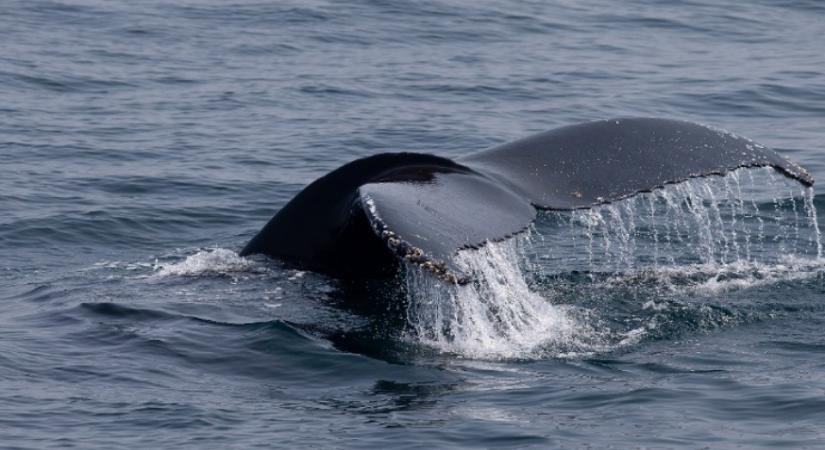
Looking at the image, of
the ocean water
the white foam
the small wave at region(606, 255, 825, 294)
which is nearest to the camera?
the ocean water

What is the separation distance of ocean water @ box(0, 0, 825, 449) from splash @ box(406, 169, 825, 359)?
0.02m

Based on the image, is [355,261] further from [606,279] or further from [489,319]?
[606,279]

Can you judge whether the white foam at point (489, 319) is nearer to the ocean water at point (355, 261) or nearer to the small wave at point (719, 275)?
the ocean water at point (355, 261)

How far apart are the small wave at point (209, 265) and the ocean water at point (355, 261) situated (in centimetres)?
3

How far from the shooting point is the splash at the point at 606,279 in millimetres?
7238

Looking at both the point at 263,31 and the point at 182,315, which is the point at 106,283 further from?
the point at 263,31

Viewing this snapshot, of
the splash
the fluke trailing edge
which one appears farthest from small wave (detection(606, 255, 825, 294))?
the fluke trailing edge

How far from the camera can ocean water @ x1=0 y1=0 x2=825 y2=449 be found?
638 cm

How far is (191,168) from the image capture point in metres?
13.1

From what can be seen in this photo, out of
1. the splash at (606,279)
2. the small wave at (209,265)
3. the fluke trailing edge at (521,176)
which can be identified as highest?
the fluke trailing edge at (521,176)

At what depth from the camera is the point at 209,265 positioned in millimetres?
8711

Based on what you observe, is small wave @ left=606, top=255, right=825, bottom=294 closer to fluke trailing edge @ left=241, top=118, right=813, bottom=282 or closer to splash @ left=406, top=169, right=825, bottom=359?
splash @ left=406, top=169, right=825, bottom=359

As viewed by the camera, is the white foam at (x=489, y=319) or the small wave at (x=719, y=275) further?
the small wave at (x=719, y=275)

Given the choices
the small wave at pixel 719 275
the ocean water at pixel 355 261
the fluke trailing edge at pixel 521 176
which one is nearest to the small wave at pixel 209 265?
the ocean water at pixel 355 261
